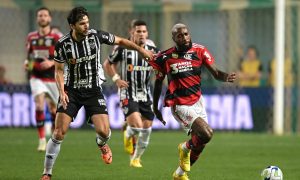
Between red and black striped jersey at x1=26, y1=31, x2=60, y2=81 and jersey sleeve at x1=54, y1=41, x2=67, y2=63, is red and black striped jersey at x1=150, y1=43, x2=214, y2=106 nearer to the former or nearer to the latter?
jersey sleeve at x1=54, y1=41, x2=67, y2=63

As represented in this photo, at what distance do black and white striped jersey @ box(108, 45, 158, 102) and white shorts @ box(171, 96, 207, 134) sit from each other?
2.98 metres

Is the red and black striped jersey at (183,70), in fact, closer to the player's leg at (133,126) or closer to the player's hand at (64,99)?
the player's hand at (64,99)

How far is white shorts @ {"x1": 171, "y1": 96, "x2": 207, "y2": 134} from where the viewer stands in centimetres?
1184

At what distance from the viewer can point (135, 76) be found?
1504 centimetres

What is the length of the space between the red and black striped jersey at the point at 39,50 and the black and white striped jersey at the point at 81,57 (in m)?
5.45

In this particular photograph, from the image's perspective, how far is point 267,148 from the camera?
58.6 feet

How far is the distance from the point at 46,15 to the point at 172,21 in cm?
681

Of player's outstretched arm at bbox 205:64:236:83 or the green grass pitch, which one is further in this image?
the green grass pitch

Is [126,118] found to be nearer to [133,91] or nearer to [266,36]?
[133,91]

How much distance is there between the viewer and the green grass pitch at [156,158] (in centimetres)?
1277

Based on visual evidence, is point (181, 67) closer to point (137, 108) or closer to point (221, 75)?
point (221, 75)

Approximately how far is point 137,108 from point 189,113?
308cm

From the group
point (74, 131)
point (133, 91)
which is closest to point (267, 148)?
point (133, 91)

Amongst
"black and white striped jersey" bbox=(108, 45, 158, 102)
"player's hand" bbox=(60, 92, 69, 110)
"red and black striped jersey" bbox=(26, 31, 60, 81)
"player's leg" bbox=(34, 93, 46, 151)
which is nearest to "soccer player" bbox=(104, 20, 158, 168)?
"black and white striped jersey" bbox=(108, 45, 158, 102)
